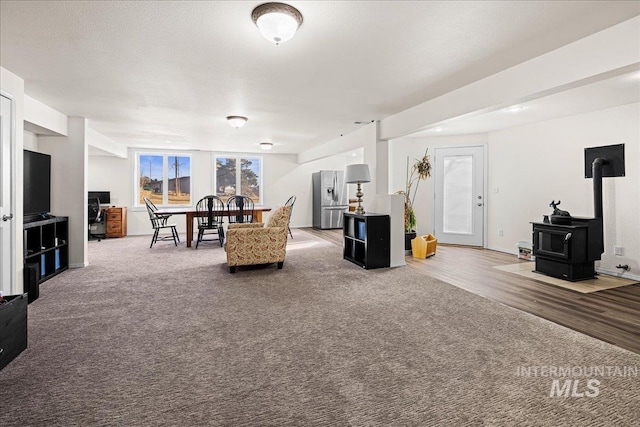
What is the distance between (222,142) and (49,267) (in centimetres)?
430

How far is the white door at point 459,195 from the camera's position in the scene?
21.7 feet

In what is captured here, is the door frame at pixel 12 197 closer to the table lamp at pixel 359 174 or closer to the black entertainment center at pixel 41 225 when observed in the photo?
the black entertainment center at pixel 41 225

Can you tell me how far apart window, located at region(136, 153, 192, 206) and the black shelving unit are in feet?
13.3

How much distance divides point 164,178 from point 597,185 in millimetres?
8969

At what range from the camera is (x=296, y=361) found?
2150 millimetres

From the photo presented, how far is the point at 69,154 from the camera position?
487cm

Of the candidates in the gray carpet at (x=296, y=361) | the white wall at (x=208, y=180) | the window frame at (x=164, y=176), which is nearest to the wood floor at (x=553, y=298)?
the gray carpet at (x=296, y=361)

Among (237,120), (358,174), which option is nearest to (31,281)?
(237,120)

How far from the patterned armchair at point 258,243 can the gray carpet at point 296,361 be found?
78 cm

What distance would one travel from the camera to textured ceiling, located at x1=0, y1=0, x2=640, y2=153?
85.3 inches

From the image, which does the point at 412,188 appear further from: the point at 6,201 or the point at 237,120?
the point at 6,201

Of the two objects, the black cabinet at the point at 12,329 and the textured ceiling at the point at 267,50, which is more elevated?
the textured ceiling at the point at 267,50

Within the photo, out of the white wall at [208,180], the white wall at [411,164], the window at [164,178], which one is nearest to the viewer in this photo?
the white wall at [411,164]

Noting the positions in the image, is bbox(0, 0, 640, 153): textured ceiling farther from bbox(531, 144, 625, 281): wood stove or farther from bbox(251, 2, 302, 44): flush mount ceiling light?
bbox(531, 144, 625, 281): wood stove
